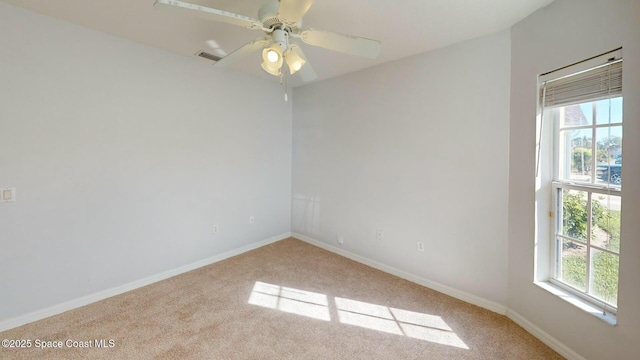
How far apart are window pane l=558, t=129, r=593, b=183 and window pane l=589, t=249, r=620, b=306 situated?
51 cm

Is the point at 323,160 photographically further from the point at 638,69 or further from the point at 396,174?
the point at 638,69

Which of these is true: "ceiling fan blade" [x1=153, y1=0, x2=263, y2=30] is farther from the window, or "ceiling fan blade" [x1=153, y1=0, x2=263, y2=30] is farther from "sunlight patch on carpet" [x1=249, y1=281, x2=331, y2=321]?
"sunlight patch on carpet" [x1=249, y1=281, x2=331, y2=321]

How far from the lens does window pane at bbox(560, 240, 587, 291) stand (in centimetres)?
182

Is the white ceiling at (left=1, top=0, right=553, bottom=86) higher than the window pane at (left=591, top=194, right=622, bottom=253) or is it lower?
higher

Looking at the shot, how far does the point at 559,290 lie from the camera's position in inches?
76.2

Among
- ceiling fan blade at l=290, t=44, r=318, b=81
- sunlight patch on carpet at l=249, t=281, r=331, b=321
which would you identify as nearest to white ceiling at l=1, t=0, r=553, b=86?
ceiling fan blade at l=290, t=44, r=318, b=81

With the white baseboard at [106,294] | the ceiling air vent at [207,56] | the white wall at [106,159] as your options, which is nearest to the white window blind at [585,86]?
the ceiling air vent at [207,56]

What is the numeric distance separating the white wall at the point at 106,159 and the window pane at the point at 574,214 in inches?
136

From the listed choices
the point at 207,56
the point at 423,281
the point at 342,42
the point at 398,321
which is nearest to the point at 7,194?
the point at 207,56

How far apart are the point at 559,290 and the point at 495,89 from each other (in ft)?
5.54

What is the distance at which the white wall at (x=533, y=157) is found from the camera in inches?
56.8

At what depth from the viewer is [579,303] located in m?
1.76

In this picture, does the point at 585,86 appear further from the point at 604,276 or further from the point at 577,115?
the point at 604,276

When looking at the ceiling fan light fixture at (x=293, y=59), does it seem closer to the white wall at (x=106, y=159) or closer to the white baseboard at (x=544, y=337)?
the white wall at (x=106, y=159)
